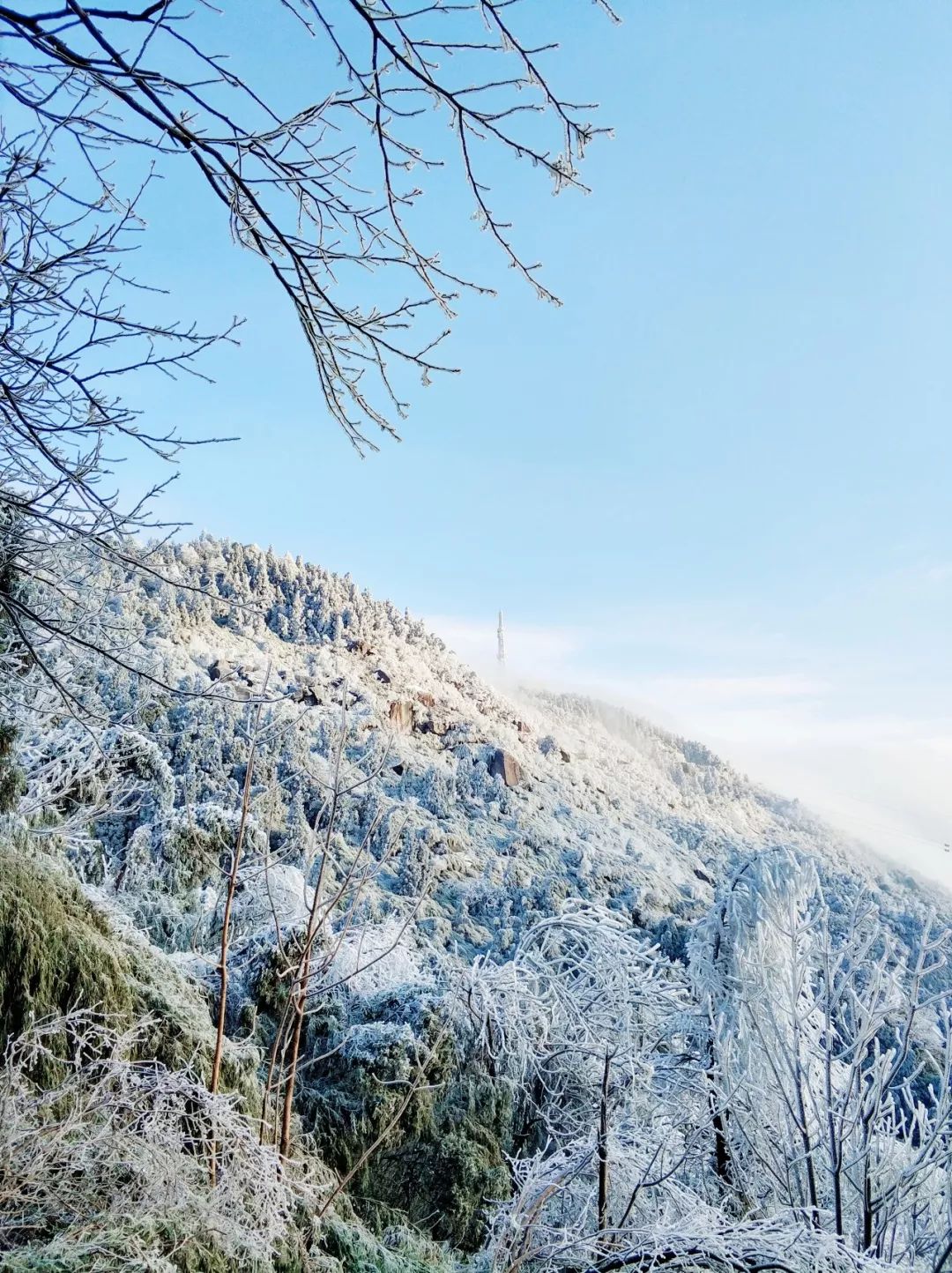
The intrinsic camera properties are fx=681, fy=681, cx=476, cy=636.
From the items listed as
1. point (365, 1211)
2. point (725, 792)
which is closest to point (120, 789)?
point (365, 1211)

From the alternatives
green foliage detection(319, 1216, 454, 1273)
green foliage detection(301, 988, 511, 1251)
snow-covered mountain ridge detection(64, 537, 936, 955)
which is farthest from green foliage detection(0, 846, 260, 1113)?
green foliage detection(301, 988, 511, 1251)

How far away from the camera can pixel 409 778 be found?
40969mm

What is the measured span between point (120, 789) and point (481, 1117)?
5500mm

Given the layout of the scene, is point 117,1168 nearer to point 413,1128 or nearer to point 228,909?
point 228,909

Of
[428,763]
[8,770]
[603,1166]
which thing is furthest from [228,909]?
[428,763]

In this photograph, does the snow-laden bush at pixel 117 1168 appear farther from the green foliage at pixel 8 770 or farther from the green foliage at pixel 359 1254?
the green foliage at pixel 8 770

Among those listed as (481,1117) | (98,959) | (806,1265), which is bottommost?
(481,1117)

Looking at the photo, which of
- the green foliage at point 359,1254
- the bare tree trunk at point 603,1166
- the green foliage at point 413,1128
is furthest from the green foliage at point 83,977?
the green foliage at point 413,1128

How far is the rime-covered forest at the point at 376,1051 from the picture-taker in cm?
264

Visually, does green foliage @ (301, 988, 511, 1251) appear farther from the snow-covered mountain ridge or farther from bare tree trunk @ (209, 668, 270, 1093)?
bare tree trunk @ (209, 668, 270, 1093)

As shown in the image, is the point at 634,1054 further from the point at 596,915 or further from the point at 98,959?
the point at 98,959

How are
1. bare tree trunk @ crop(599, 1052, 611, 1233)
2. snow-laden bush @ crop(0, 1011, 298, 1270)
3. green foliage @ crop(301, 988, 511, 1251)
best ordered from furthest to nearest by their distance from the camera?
green foliage @ crop(301, 988, 511, 1251)
bare tree trunk @ crop(599, 1052, 611, 1233)
snow-laden bush @ crop(0, 1011, 298, 1270)

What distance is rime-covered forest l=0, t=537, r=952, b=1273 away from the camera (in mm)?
2639

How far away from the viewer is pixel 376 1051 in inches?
257
